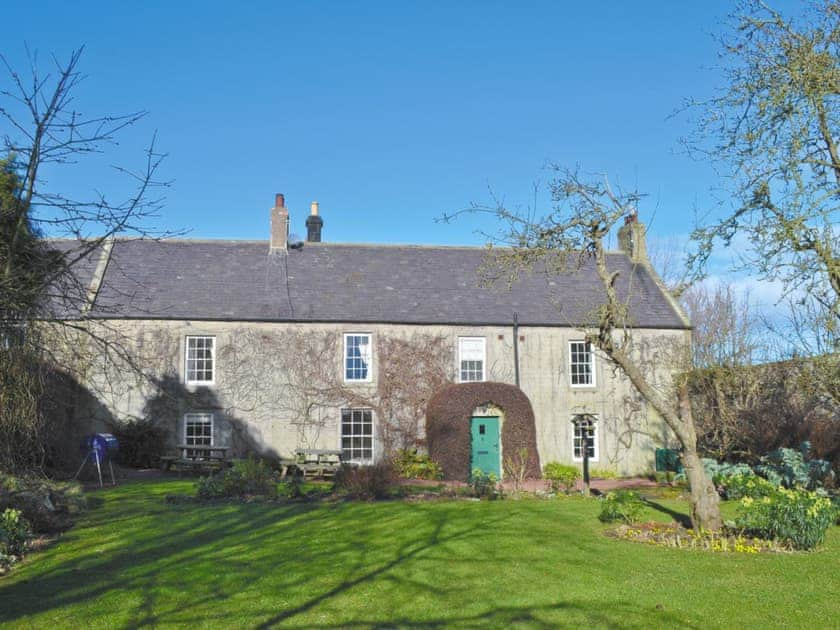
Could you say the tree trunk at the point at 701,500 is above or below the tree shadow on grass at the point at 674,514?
above

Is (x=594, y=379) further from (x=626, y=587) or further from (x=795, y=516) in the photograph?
(x=626, y=587)

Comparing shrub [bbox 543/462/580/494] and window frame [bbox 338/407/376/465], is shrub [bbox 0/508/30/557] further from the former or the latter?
window frame [bbox 338/407/376/465]

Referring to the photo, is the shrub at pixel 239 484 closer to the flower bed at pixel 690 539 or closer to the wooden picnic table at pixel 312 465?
the wooden picnic table at pixel 312 465

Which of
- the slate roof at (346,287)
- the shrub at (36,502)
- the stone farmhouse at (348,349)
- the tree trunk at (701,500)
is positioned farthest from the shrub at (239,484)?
the tree trunk at (701,500)

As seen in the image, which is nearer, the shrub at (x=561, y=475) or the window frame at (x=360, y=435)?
the shrub at (x=561, y=475)

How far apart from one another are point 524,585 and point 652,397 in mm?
5390

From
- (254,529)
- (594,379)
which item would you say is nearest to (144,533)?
(254,529)

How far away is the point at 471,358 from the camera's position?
26.6 m

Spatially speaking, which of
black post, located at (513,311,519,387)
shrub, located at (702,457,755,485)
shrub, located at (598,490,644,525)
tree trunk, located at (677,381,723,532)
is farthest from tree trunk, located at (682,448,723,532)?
black post, located at (513,311,519,387)

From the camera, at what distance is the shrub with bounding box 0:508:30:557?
1095cm

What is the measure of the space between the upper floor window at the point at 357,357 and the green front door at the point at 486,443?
13.8 feet

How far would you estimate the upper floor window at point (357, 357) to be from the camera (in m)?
25.9

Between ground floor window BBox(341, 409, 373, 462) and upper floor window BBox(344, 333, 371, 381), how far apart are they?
1.22 metres

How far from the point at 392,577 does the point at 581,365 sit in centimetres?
1834
